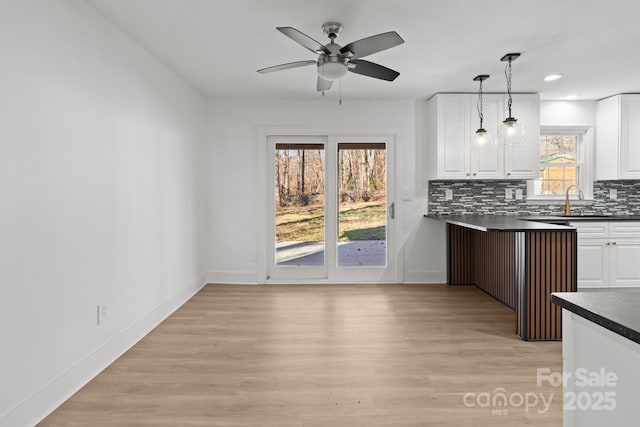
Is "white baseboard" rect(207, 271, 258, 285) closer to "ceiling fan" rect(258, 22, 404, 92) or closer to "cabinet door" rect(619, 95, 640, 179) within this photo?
"ceiling fan" rect(258, 22, 404, 92)

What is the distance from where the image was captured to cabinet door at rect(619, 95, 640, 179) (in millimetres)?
5016

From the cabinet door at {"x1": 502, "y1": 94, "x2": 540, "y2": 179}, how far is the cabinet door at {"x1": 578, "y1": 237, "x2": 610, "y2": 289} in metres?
1.00

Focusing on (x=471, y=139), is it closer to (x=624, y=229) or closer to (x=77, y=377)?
(x=624, y=229)

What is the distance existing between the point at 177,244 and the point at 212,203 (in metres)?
1.17

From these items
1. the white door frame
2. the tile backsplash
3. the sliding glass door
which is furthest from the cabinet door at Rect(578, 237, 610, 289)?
the sliding glass door

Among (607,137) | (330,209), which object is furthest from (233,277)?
(607,137)

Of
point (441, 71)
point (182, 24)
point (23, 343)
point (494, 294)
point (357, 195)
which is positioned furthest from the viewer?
point (357, 195)

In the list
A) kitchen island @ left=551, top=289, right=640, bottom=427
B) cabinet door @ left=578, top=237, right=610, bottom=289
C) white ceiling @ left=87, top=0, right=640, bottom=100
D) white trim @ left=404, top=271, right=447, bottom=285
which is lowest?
white trim @ left=404, top=271, right=447, bottom=285

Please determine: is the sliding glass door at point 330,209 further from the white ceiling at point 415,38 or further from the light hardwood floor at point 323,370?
the light hardwood floor at point 323,370

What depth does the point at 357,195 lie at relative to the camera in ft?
17.9

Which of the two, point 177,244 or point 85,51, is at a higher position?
point 85,51

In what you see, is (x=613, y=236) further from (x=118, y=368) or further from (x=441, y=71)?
(x=118, y=368)

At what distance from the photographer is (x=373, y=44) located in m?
2.61

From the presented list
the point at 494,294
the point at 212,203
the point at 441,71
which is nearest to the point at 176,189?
the point at 212,203
